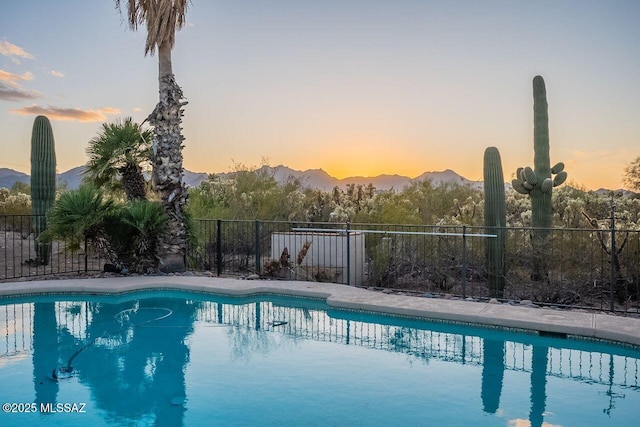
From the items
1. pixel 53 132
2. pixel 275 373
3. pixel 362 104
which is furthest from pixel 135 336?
pixel 362 104

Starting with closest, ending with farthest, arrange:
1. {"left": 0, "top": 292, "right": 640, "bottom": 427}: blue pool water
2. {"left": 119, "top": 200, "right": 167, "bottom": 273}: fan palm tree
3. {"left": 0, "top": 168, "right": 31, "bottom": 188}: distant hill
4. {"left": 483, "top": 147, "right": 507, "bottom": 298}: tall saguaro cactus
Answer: {"left": 0, "top": 292, "right": 640, "bottom": 427}: blue pool water, {"left": 483, "top": 147, "right": 507, "bottom": 298}: tall saguaro cactus, {"left": 119, "top": 200, "right": 167, "bottom": 273}: fan palm tree, {"left": 0, "top": 168, "right": 31, "bottom": 188}: distant hill

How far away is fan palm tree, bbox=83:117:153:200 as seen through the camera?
1125 cm

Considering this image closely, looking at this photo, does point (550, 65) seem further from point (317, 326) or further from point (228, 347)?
point (228, 347)

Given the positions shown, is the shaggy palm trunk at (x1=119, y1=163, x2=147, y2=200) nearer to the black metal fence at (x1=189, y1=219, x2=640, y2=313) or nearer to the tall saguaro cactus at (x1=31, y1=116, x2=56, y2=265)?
the black metal fence at (x1=189, y1=219, x2=640, y2=313)

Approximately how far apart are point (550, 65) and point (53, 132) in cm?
1192

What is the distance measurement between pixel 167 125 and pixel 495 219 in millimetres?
6715

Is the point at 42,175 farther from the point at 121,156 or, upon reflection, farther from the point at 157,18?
the point at 157,18

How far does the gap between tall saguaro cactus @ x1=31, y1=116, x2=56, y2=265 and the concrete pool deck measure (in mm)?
2926

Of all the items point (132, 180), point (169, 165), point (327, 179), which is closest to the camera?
point (169, 165)

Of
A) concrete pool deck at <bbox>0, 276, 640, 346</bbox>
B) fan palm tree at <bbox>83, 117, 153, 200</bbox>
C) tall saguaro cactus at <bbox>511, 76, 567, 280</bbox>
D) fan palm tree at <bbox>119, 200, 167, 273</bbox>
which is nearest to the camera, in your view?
concrete pool deck at <bbox>0, 276, 640, 346</bbox>

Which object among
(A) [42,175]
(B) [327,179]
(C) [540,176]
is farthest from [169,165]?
(B) [327,179]

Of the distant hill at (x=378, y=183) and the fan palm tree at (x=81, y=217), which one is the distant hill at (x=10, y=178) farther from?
the fan palm tree at (x=81, y=217)

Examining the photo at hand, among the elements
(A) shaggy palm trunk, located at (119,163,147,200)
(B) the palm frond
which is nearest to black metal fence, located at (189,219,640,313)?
(A) shaggy palm trunk, located at (119,163,147,200)

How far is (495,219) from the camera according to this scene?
9055mm
